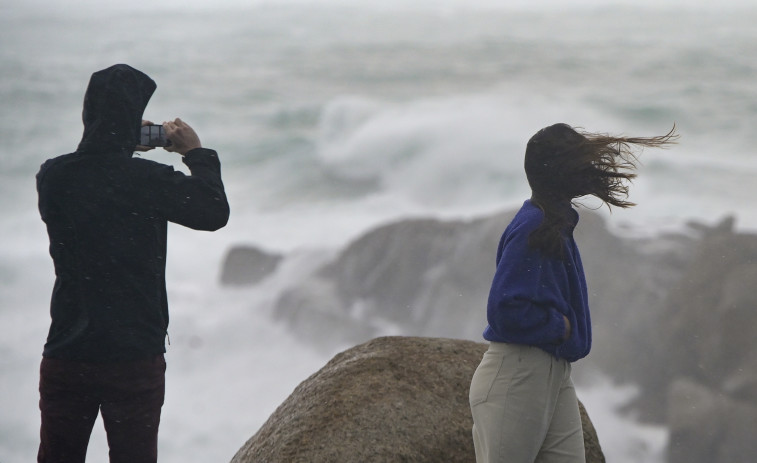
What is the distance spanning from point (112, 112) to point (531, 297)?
157 centimetres

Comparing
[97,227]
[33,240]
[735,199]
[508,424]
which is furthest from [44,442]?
[735,199]

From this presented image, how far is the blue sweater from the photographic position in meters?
2.55

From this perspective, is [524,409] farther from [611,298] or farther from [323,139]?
[323,139]

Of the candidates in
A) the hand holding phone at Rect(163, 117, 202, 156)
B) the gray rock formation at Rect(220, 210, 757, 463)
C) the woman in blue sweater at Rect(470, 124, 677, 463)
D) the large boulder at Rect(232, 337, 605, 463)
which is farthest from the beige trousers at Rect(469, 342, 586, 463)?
the gray rock formation at Rect(220, 210, 757, 463)

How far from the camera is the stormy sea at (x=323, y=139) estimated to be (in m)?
15.6

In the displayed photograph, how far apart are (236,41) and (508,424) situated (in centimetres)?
4869

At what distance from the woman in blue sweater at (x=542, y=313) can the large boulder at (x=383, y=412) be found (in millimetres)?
811

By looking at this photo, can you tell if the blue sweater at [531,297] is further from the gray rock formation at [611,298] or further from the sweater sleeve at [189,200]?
the gray rock formation at [611,298]

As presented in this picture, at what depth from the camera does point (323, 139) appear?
34656 millimetres

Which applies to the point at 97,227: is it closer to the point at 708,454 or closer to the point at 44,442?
the point at 44,442

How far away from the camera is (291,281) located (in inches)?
688

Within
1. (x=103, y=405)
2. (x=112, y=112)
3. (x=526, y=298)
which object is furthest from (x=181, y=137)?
(x=526, y=298)

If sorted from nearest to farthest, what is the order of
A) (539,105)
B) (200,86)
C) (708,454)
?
(708,454)
(539,105)
(200,86)

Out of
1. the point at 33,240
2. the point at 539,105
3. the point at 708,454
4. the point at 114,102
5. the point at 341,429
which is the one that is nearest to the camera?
the point at 114,102
